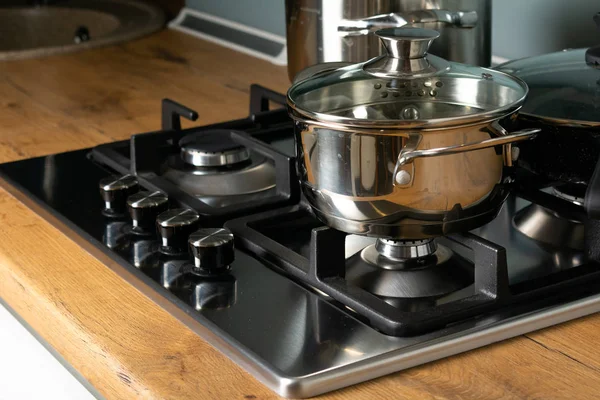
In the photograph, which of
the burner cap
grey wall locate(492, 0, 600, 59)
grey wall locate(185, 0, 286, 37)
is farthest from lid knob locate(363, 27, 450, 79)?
grey wall locate(185, 0, 286, 37)

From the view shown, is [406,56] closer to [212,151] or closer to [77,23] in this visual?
[212,151]

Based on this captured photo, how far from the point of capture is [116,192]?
1.02 meters

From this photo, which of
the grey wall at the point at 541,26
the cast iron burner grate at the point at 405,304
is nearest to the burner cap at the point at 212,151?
the cast iron burner grate at the point at 405,304

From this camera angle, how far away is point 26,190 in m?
1.11

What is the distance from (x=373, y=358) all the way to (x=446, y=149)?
0.17 m

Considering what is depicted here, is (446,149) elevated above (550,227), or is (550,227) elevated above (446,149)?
(446,149)

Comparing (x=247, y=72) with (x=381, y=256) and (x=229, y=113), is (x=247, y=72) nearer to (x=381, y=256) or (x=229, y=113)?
(x=229, y=113)

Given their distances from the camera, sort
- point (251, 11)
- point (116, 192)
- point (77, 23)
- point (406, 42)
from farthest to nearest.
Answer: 1. point (77, 23)
2. point (251, 11)
3. point (116, 192)
4. point (406, 42)

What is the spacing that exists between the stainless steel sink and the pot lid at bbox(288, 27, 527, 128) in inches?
43.3

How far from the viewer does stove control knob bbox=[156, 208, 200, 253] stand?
2.97 ft

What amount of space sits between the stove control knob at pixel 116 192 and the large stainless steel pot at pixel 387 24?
298mm

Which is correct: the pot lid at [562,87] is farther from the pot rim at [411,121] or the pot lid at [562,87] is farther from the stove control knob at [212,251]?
the stove control knob at [212,251]

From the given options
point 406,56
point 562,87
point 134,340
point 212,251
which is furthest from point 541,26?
point 134,340

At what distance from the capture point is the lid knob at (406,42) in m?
0.80
